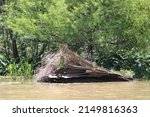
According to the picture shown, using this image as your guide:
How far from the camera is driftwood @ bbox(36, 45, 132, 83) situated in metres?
18.0

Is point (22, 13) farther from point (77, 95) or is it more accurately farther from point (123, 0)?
point (77, 95)

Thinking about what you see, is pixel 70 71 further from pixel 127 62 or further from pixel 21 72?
→ pixel 127 62

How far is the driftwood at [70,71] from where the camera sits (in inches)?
707

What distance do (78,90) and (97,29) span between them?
Answer: 643 cm

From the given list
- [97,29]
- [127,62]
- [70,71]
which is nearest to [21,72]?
[70,71]

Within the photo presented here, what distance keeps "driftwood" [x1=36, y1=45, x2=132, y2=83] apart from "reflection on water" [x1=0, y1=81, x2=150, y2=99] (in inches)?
25.1

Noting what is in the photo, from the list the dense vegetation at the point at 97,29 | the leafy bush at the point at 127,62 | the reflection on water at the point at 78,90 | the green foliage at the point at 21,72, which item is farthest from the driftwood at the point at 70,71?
the dense vegetation at the point at 97,29

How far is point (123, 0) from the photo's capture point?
21.0 meters

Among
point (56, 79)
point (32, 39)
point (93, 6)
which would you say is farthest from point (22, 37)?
point (56, 79)

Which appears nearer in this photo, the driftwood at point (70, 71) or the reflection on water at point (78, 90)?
the reflection on water at point (78, 90)

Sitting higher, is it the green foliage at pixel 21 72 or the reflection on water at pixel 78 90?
the green foliage at pixel 21 72

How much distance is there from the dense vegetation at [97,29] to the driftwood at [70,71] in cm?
191

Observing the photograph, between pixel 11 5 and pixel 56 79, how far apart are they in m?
7.91

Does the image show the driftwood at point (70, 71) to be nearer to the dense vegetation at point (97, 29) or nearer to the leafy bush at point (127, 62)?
the leafy bush at point (127, 62)
